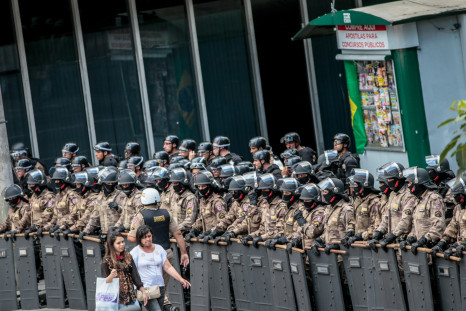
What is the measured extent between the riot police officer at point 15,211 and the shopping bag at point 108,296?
19.7 feet

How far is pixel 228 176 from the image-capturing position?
16.3 m

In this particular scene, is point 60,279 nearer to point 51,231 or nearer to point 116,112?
point 51,231

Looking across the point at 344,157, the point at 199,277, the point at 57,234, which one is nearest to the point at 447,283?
the point at 199,277

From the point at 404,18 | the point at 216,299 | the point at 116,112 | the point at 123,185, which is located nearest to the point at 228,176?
the point at 123,185

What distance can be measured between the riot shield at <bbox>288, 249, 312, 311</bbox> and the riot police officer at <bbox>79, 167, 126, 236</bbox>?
14.5 feet

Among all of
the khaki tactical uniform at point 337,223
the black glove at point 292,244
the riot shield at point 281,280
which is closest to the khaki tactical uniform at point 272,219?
the riot shield at point 281,280

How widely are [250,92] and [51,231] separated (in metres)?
10.2

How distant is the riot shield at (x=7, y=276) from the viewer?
647 inches

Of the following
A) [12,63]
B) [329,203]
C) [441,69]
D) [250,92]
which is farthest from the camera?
[250,92]

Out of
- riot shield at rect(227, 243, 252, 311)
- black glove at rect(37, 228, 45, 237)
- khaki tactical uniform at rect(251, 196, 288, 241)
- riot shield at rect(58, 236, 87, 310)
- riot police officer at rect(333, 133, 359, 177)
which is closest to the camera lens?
riot shield at rect(227, 243, 252, 311)

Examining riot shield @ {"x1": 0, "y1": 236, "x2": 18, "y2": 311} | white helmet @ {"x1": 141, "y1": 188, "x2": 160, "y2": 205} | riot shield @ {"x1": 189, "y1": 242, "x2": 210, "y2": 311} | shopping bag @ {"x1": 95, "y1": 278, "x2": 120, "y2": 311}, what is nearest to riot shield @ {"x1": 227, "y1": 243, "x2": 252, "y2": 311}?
riot shield @ {"x1": 189, "y1": 242, "x2": 210, "y2": 311}

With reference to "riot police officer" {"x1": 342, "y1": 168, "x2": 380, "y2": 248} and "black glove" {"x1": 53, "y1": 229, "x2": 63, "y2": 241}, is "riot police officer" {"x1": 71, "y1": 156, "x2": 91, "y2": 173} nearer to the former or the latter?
"black glove" {"x1": 53, "y1": 229, "x2": 63, "y2": 241}

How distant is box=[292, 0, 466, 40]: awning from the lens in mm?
16688

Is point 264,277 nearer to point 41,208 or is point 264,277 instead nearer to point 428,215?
point 428,215
